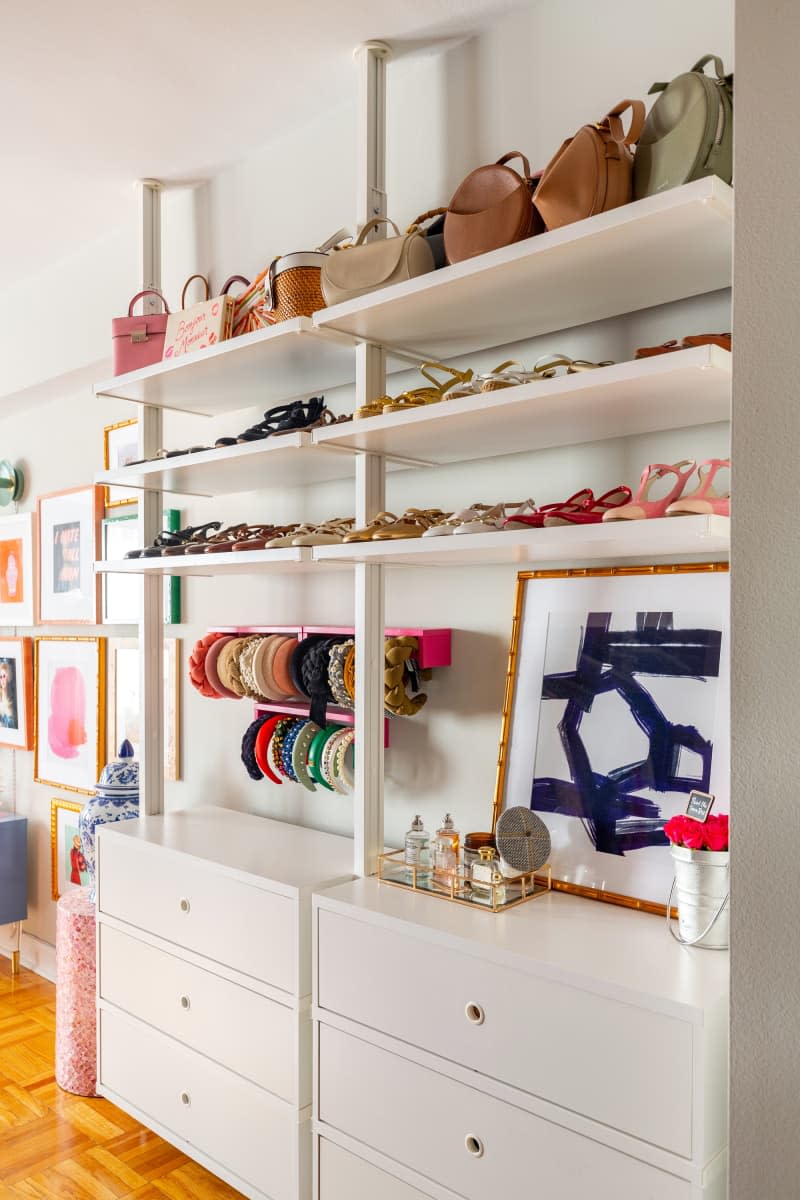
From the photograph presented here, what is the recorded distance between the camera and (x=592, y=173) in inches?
55.9

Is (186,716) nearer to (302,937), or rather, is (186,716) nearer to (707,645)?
(302,937)

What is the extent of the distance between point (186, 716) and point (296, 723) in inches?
26.9

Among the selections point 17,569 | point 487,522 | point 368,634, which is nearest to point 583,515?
point 487,522

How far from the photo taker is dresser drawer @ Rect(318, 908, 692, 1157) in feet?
4.32

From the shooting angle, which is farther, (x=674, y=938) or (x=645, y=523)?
(x=674, y=938)

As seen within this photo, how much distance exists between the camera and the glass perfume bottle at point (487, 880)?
→ 170cm

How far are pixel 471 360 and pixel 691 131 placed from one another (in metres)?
0.82

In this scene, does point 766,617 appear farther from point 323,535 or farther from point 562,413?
point 323,535

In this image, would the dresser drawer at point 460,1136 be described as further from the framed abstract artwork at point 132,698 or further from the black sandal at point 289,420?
the framed abstract artwork at point 132,698

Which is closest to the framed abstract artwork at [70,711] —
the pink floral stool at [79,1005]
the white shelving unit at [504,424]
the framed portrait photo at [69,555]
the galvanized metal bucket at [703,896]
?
the framed portrait photo at [69,555]

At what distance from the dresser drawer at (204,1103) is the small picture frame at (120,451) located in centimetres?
165

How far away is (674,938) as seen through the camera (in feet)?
5.05

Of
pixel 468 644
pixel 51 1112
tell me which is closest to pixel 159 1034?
pixel 51 1112

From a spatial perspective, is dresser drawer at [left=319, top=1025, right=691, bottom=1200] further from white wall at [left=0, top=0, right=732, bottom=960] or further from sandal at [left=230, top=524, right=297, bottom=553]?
sandal at [left=230, top=524, right=297, bottom=553]
